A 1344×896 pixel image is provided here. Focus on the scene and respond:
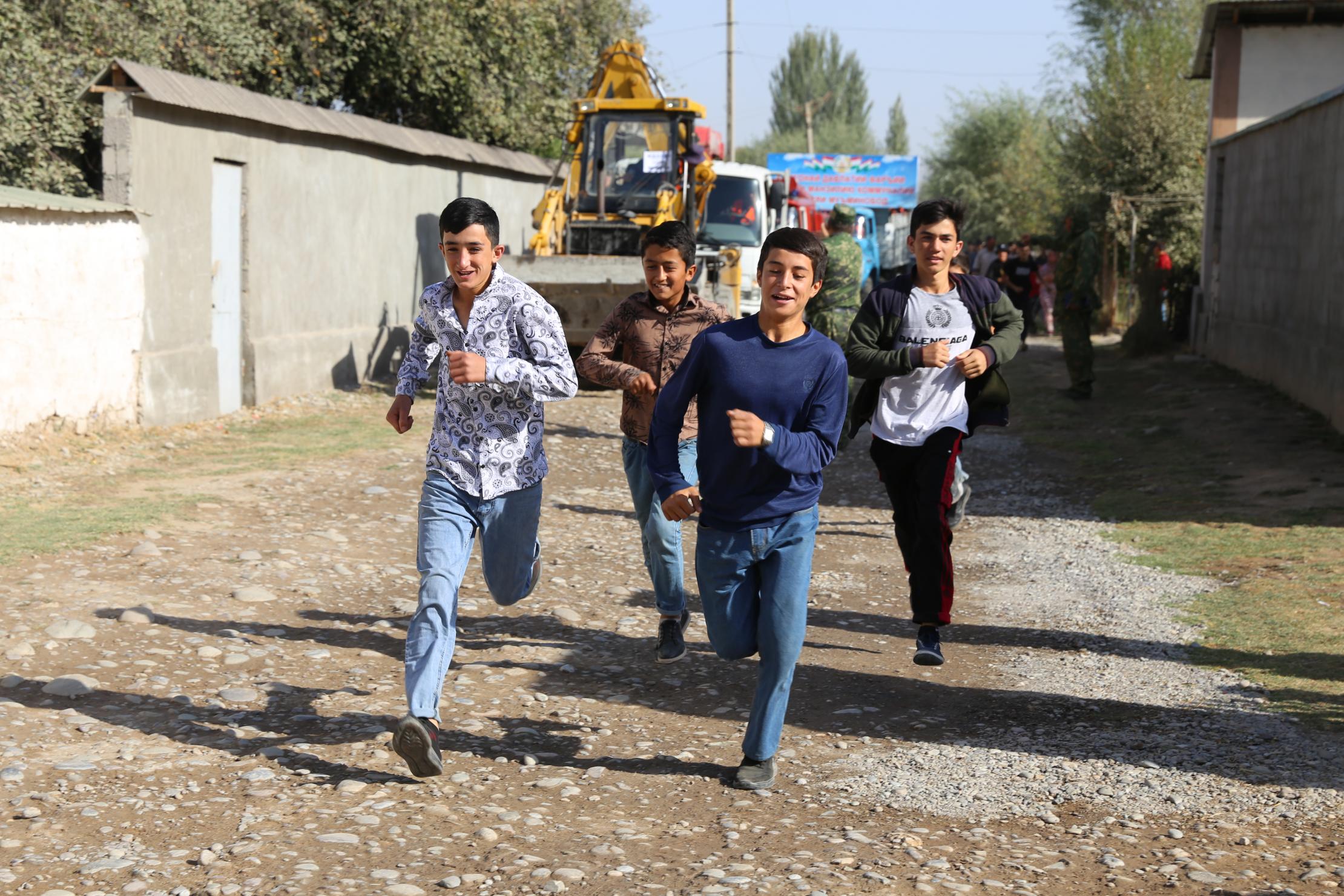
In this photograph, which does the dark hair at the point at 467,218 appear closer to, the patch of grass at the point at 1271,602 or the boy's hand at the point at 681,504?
the boy's hand at the point at 681,504

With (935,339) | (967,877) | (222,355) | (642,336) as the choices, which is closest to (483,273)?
(642,336)

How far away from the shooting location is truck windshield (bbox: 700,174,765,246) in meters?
19.4

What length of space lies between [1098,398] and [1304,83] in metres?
7.60

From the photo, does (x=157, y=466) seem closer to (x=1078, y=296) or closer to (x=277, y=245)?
(x=277, y=245)

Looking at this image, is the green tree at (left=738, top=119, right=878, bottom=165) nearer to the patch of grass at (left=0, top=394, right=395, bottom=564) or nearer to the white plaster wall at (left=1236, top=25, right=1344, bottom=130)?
the white plaster wall at (left=1236, top=25, right=1344, bottom=130)

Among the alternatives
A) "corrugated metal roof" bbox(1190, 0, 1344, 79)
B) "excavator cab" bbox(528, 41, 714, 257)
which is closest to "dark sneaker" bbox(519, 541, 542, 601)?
"excavator cab" bbox(528, 41, 714, 257)

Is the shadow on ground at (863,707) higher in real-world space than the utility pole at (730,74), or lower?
lower

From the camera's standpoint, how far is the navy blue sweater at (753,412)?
435 cm

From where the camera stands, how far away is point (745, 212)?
774 inches

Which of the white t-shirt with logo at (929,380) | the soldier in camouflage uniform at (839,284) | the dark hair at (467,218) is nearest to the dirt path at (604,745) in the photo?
the white t-shirt with logo at (929,380)

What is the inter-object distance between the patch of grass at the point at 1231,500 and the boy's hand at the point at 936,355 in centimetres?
188

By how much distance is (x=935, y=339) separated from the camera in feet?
19.3

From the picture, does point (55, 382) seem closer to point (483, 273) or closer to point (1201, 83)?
point (483, 273)

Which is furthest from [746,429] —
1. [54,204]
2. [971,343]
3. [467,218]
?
[54,204]
